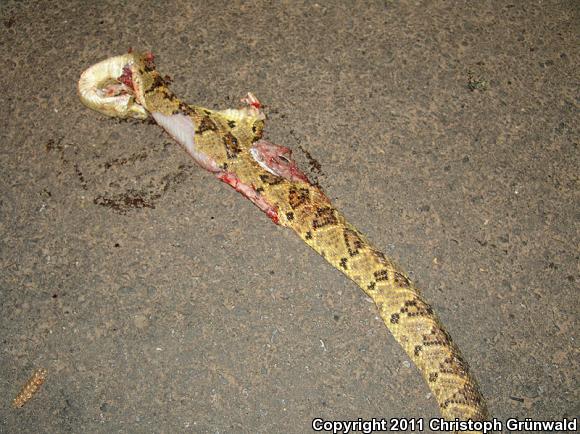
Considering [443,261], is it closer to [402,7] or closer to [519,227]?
[519,227]

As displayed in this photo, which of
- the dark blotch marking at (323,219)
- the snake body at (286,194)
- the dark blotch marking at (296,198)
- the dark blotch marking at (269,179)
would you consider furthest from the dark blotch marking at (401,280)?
the dark blotch marking at (269,179)

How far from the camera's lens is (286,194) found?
348 centimetres

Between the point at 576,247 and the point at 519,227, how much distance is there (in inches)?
15.7

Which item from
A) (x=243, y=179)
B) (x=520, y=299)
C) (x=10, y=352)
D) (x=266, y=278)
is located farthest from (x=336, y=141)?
(x=10, y=352)

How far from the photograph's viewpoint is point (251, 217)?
3.72 m

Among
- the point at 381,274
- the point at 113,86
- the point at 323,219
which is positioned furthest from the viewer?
the point at 113,86

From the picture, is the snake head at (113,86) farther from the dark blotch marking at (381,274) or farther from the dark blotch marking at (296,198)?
the dark blotch marking at (381,274)

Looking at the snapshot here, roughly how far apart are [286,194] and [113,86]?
4.83 ft

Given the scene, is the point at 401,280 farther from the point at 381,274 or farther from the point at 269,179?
the point at 269,179

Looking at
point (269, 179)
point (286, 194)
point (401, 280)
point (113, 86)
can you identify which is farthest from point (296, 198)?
point (113, 86)

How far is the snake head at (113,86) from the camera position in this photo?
3736mm

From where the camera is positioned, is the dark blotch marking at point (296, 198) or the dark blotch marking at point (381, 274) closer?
the dark blotch marking at point (381, 274)

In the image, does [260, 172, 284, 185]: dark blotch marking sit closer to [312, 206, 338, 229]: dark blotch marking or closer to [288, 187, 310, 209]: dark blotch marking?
[288, 187, 310, 209]: dark blotch marking

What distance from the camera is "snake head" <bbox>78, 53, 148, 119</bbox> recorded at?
12.3ft
